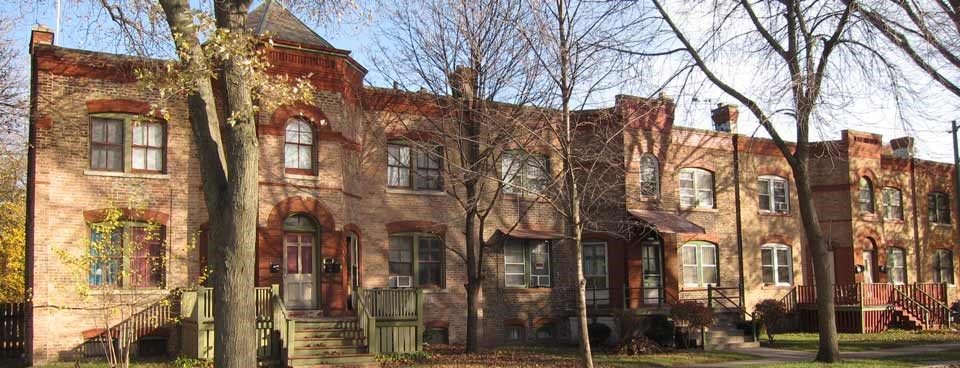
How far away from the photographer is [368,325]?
1991cm

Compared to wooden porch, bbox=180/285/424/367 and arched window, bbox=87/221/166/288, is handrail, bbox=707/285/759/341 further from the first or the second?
arched window, bbox=87/221/166/288

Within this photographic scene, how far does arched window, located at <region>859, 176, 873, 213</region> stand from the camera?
112ft

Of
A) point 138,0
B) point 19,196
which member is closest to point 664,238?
point 138,0

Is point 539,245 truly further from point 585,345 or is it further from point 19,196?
point 19,196

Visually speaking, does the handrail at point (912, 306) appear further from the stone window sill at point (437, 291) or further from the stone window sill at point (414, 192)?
the stone window sill at point (414, 192)

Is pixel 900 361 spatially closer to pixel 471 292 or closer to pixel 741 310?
pixel 741 310

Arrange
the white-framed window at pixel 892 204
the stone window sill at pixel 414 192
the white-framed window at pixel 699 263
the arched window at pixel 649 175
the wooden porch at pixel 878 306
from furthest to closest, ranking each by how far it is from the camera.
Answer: the white-framed window at pixel 892 204, the wooden porch at pixel 878 306, the white-framed window at pixel 699 263, the arched window at pixel 649 175, the stone window sill at pixel 414 192

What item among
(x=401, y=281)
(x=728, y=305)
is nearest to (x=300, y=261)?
(x=401, y=281)

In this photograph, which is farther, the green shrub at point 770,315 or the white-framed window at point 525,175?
the green shrub at point 770,315

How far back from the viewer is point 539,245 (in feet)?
88.3

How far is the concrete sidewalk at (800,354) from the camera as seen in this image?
21.3 metres

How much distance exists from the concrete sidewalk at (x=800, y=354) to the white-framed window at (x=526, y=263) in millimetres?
5835

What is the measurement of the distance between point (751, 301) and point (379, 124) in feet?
47.6

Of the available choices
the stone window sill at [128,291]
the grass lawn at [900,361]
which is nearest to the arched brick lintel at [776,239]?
the grass lawn at [900,361]
